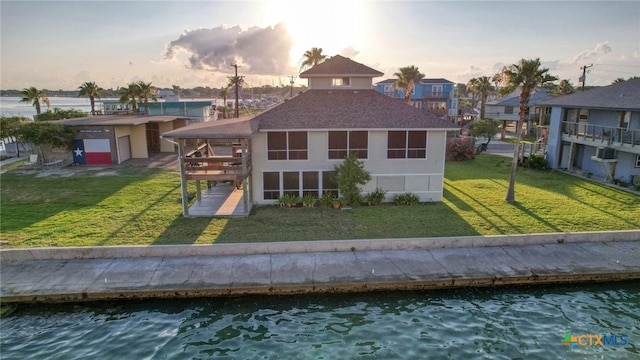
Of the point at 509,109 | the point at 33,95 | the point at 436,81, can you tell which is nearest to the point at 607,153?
the point at 509,109

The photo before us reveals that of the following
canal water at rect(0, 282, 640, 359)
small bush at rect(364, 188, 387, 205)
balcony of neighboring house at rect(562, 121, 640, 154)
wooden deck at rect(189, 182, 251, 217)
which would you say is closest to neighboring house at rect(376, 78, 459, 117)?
balcony of neighboring house at rect(562, 121, 640, 154)

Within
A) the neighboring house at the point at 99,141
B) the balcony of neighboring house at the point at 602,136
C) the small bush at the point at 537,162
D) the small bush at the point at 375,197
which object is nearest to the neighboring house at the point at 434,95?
the small bush at the point at 537,162

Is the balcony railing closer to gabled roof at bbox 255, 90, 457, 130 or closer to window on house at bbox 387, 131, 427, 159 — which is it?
gabled roof at bbox 255, 90, 457, 130

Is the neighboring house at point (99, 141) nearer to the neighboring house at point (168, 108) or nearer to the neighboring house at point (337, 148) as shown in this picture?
the neighboring house at point (337, 148)

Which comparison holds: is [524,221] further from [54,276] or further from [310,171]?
[54,276]

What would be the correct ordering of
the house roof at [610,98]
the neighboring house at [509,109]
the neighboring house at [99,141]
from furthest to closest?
the neighboring house at [509,109] < the neighboring house at [99,141] < the house roof at [610,98]

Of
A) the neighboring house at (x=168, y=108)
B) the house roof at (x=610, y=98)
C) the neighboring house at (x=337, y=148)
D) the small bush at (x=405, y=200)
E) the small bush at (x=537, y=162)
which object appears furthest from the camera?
the neighboring house at (x=168, y=108)
